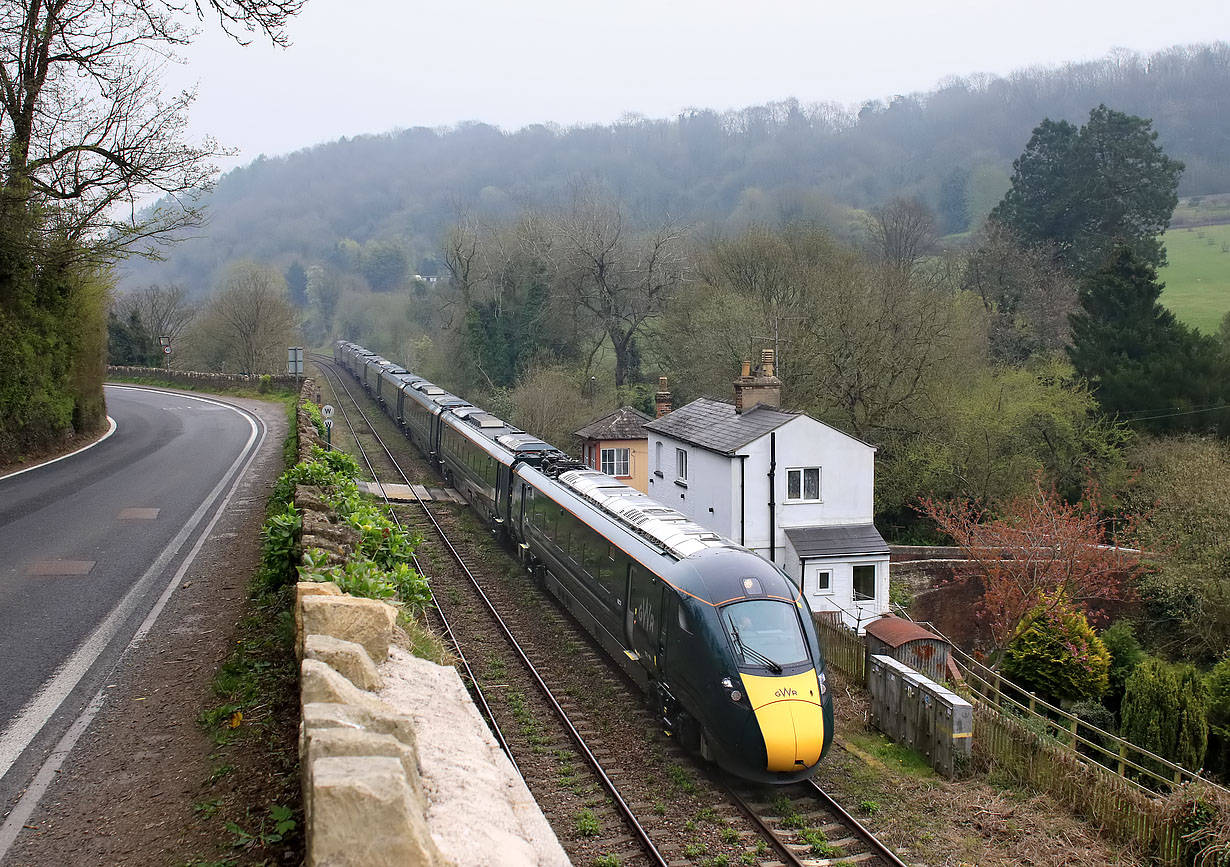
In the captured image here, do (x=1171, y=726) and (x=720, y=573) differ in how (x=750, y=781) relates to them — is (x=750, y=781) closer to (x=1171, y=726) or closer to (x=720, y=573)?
(x=720, y=573)

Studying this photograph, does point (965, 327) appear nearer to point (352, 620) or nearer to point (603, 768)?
point (603, 768)

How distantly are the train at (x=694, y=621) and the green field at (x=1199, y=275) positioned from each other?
1628 inches

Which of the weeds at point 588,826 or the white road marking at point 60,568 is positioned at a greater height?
the white road marking at point 60,568

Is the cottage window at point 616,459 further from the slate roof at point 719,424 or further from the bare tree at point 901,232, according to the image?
the bare tree at point 901,232

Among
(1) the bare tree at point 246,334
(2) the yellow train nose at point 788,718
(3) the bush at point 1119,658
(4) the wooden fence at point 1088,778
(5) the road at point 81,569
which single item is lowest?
(3) the bush at point 1119,658

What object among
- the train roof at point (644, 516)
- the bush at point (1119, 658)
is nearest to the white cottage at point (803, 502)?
the bush at point (1119, 658)

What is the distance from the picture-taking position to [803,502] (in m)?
23.8

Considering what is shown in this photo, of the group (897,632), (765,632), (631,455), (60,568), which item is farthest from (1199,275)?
(60,568)

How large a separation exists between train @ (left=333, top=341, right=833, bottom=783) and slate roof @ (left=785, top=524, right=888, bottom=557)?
755 cm

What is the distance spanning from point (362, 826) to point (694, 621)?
783 centimetres

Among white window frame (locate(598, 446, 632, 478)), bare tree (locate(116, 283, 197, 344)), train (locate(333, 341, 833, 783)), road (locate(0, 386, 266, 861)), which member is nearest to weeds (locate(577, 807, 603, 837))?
train (locate(333, 341, 833, 783))

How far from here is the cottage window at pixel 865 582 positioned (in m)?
23.7

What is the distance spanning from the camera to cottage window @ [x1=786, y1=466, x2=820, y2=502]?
23.8 metres

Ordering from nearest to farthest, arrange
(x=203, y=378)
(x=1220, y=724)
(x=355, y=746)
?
1. (x=355, y=746)
2. (x=1220, y=724)
3. (x=203, y=378)
